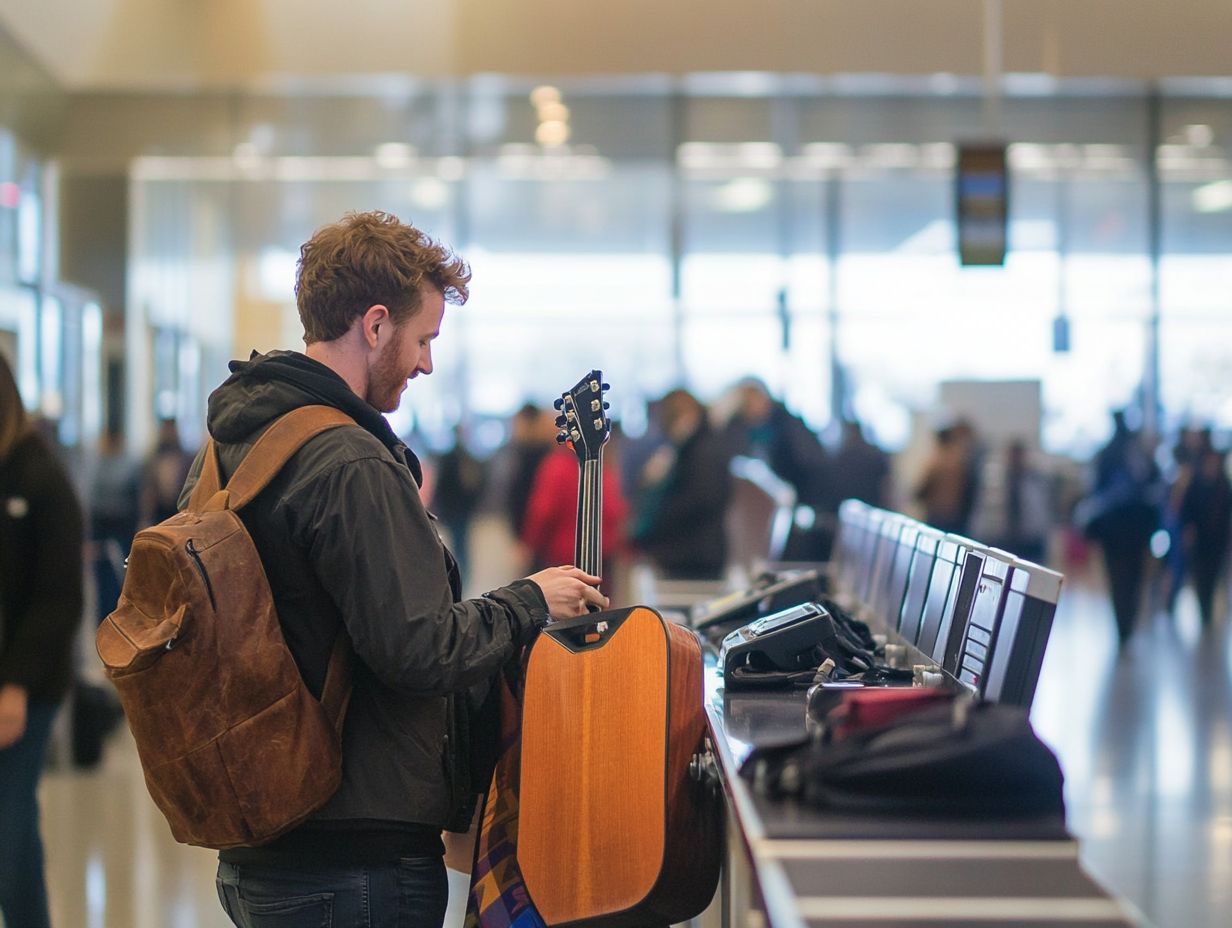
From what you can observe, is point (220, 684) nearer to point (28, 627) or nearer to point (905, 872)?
point (905, 872)

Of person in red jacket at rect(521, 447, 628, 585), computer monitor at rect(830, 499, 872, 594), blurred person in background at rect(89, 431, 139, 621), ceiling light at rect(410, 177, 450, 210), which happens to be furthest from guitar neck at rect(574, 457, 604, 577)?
ceiling light at rect(410, 177, 450, 210)

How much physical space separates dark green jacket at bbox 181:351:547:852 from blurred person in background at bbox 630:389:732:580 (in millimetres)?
5012

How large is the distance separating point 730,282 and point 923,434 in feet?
8.03

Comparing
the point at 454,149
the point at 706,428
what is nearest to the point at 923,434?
the point at 454,149

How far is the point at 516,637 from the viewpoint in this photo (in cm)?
213

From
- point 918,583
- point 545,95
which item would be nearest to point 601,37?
point 545,95

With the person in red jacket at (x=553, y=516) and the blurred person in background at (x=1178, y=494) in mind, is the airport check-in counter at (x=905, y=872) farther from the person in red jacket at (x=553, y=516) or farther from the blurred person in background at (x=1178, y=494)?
the blurred person in background at (x=1178, y=494)

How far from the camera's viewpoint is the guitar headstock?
105 inches

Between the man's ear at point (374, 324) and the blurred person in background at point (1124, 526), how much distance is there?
8.65 meters

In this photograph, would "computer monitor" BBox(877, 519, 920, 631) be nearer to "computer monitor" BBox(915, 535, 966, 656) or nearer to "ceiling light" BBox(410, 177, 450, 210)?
"computer monitor" BBox(915, 535, 966, 656)

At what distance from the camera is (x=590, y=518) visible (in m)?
2.63

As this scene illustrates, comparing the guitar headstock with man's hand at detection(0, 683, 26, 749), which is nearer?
the guitar headstock

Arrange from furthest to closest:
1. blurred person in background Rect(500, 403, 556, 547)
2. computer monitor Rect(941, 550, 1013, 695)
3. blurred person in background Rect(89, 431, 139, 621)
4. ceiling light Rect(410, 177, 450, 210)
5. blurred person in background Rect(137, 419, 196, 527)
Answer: ceiling light Rect(410, 177, 450, 210), blurred person in background Rect(137, 419, 196, 527), blurred person in background Rect(500, 403, 556, 547), blurred person in background Rect(89, 431, 139, 621), computer monitor Rect(941, 550, 1013, 695)

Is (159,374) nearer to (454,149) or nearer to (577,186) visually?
(454,149)
